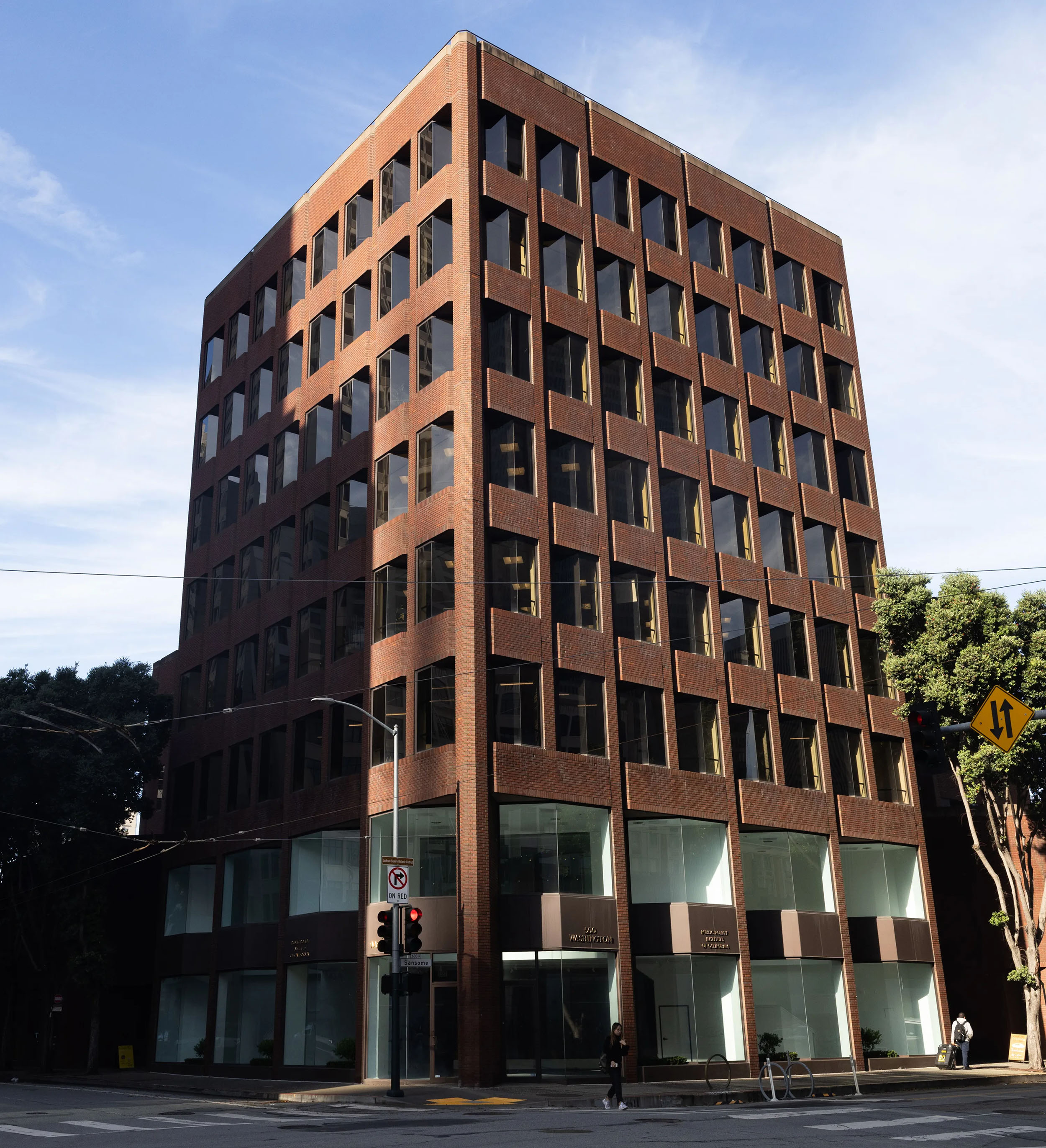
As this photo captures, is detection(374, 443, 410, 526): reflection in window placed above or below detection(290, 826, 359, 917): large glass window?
above

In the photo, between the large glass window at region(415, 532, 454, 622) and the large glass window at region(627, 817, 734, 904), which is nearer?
the large glass window at region(415, 532, 454, 622)

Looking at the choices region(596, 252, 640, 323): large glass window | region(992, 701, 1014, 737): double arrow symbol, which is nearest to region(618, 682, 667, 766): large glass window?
region(596, 252, 640, 323): large glass window

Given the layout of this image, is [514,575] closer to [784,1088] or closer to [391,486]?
[391,486]

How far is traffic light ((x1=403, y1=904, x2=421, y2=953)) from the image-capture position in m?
27.8

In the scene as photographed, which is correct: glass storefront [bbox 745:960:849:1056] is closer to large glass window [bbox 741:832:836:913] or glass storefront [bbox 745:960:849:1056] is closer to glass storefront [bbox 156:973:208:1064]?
large glass window [bbox 741:832:836:913]

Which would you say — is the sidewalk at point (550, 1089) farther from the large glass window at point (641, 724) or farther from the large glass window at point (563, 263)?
the large glass window at point (563, 263)

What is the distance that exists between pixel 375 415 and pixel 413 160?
30.7 ft

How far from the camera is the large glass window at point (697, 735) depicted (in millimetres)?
39875

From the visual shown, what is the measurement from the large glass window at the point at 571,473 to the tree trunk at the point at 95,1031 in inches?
1020

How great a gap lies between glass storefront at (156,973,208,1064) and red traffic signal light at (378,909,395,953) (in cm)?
2066

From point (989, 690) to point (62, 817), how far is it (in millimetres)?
34128

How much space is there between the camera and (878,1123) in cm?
1864

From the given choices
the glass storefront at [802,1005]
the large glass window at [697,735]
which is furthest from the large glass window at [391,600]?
the glass storefront at [802,1005]

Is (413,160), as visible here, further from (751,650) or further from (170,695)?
(170,695)
